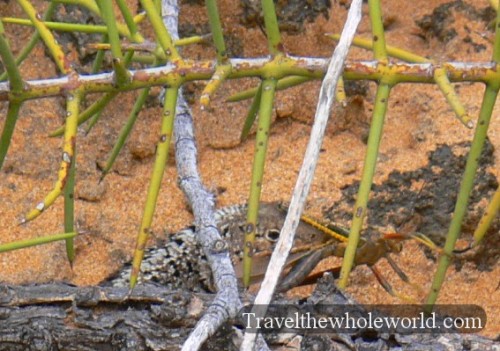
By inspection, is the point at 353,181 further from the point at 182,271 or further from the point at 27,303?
the point at 27,303

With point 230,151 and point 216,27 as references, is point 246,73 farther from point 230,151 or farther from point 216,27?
point 230,151

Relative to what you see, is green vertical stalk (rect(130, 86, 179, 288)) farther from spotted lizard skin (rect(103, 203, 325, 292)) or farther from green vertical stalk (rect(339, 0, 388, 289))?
spotted lizard skin (rect(103, 203, 325, 292))

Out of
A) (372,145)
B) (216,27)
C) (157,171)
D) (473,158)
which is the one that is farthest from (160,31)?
(473,158)

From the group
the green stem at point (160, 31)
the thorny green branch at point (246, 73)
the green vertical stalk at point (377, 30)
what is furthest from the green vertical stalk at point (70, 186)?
the green vertical stalk at point (377, 30)

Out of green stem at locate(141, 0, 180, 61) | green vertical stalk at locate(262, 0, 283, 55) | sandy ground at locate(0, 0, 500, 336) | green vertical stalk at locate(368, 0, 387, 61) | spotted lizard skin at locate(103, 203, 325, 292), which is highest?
sandy ground at locate(0, 0, 500, 336)

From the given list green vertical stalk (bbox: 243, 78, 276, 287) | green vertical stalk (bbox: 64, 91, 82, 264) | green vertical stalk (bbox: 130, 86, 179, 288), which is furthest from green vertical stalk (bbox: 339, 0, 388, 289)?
green vertical stalk (bbox: 64, 91, 82, 264)

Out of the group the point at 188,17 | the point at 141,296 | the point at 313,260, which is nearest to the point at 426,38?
the point at 188,17
